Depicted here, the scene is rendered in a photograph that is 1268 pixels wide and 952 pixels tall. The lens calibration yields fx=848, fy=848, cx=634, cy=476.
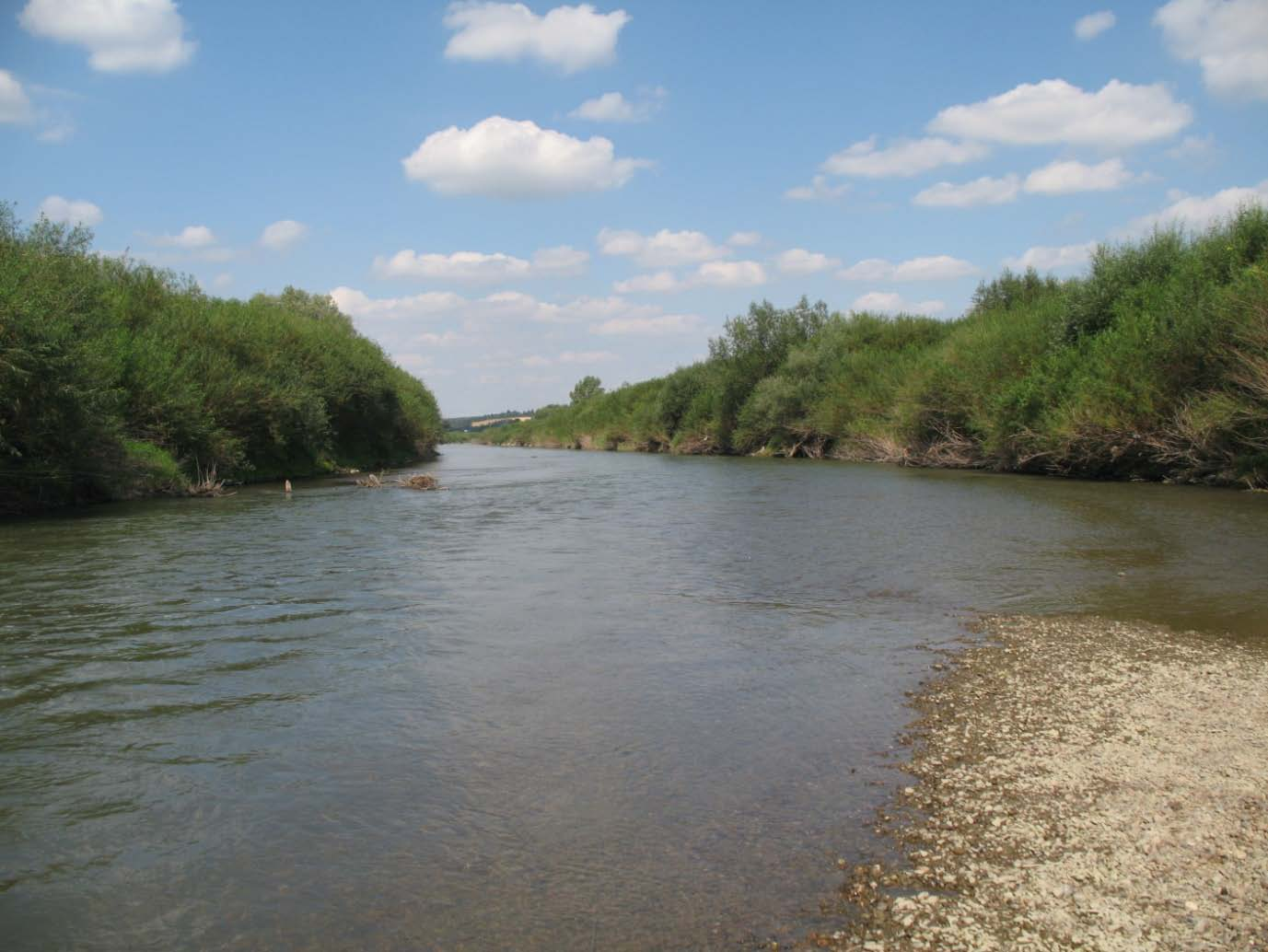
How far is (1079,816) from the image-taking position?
5719 millimetres

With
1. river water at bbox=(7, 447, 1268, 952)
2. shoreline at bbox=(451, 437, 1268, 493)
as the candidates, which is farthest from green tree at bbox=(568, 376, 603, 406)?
river water at bbox=(7, 447, 1268, 952)

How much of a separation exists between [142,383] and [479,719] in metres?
28.8

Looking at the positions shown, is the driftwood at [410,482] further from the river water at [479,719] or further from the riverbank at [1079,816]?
the riverbank at [1079,816]

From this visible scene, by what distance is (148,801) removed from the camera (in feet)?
20.8

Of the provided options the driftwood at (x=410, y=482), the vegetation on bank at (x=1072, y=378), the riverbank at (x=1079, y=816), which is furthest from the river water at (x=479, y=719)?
the driftwood at (x=410, y=482)

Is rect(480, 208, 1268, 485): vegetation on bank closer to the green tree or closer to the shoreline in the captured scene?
the shoreline

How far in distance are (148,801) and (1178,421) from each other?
34999mm

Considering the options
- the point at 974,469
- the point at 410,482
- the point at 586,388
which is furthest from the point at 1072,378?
the point at 586,388

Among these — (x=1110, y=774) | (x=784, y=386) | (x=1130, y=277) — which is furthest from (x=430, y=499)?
(x=784, y=386)

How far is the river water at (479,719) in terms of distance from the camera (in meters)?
4.99

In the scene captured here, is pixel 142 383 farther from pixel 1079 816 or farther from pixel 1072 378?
pixel 1072 378

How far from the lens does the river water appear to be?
499cm

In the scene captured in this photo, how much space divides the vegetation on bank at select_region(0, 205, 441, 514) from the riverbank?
2358 cm

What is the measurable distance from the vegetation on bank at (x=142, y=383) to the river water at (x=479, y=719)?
17.5ft
